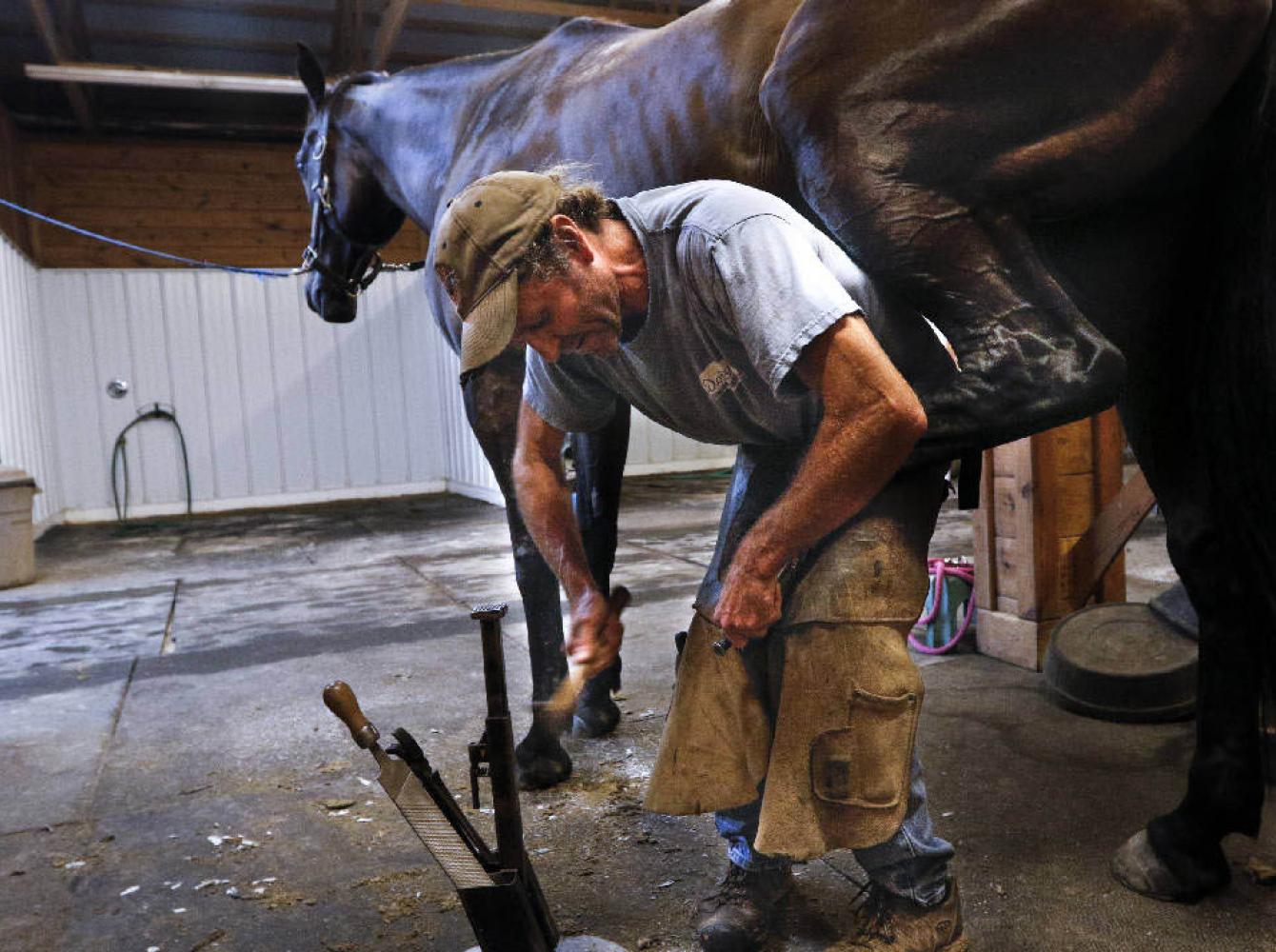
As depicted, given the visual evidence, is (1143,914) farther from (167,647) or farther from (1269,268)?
(167,647)

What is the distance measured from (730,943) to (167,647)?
10.9 ft

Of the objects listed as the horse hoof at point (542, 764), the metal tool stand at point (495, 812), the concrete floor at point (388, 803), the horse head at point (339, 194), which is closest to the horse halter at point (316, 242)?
the horse head at point (339, 194)

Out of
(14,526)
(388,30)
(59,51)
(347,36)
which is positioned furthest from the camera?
(347,36)

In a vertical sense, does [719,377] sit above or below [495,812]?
above

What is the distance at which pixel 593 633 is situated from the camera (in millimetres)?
1625

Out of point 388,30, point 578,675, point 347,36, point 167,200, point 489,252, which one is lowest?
point 578,675

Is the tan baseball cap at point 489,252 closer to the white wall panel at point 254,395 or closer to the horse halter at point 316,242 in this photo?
the horse halter at point 316,242

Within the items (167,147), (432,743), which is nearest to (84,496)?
(167,147)

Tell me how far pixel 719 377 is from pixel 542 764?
1.27 meters

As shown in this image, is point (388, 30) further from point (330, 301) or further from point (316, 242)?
point (316, 242)

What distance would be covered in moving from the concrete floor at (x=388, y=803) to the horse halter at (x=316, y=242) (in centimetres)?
141

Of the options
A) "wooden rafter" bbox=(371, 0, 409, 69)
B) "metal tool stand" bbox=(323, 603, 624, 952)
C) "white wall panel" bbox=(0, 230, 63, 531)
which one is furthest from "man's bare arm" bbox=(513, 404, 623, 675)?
"white wall panel" bbox=(0, 230, 63, 531)

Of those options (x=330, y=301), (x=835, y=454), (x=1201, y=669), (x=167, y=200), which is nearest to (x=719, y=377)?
(x=835, y=454)

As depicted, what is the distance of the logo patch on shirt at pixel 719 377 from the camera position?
5.06 ft
